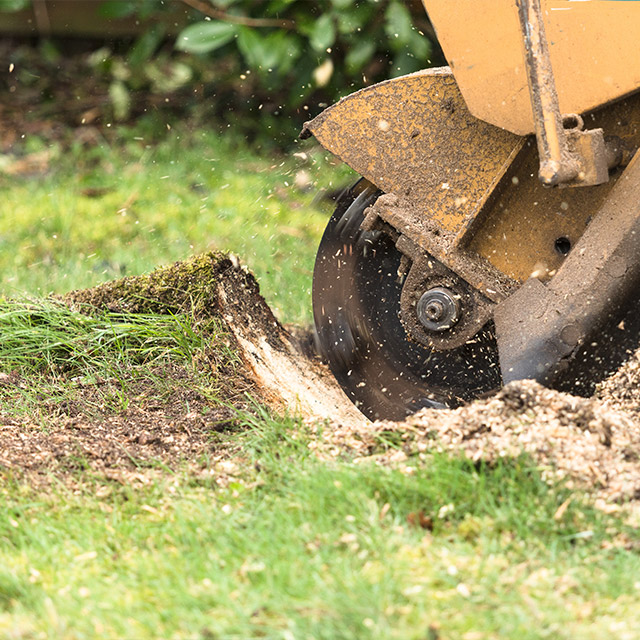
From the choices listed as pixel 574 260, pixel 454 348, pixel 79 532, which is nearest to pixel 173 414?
pixel 79 532

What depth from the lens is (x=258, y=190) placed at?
578 centimetres

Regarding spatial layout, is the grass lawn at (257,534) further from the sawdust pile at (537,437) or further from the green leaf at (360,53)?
the green leaf at (360,53)

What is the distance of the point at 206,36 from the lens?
549 cm

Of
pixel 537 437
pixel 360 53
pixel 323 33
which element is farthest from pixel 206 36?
pixel 537 437

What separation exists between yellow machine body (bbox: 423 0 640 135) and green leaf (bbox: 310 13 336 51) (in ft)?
8.40

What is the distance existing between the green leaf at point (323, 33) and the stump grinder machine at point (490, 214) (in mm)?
2319

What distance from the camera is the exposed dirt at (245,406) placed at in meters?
2.22

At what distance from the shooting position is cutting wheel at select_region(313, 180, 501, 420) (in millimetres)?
2984

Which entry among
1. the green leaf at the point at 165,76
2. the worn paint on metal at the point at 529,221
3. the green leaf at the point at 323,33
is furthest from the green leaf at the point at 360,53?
the worn paint on metal at the point at 529,221

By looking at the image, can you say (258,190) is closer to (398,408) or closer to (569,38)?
(398,408)

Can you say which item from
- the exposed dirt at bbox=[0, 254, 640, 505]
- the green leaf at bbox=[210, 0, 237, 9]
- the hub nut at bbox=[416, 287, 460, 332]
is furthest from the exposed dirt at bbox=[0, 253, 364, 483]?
the green leaf at bbox=[210, 0, 237, 9]

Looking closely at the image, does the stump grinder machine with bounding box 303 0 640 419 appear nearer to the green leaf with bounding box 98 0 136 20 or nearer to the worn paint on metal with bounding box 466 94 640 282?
the worn paint on metal with bounding box 466 94 640 282

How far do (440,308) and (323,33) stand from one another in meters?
2.91

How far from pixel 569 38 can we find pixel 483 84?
0.84 ft
